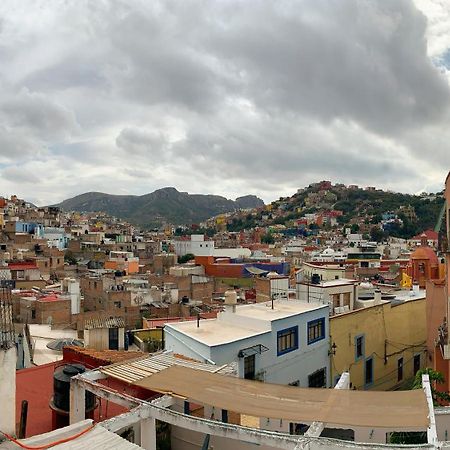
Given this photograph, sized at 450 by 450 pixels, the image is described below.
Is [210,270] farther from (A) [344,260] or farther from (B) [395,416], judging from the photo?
(B) [395,416]

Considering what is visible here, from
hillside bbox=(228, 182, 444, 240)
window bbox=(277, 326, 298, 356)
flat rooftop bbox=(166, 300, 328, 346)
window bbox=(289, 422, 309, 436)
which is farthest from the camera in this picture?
hillside bbox=(228, 182, 444, 240)

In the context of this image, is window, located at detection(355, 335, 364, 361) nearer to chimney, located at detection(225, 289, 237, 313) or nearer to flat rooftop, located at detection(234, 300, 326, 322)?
flat rooftop, located at detection(234, 300, 326, 322)

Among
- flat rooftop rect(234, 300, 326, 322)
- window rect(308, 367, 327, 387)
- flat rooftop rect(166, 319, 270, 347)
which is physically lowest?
window rect(308, 367, 327, 387)

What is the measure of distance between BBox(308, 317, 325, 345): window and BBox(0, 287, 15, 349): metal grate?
43.5 feet

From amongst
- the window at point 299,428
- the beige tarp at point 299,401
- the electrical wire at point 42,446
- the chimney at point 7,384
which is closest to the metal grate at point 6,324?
the chimney at point 7,384

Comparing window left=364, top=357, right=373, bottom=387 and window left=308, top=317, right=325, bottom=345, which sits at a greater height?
window left=308, top=317, right=325, bottom=345

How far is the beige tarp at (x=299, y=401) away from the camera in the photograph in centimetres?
764

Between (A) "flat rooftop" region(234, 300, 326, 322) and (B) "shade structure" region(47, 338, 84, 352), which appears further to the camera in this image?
(B) "shade structure" region(47, 338, 84, 352)

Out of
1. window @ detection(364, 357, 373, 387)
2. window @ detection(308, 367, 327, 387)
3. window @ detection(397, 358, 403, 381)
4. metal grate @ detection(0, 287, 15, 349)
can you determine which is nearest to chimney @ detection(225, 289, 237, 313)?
window @ detection(308, 367, 327, 387)

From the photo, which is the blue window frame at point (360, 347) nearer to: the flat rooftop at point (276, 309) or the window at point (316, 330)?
the window at point (316, 330)

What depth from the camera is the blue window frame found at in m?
21.7

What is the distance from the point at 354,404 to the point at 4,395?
5447 millimetres

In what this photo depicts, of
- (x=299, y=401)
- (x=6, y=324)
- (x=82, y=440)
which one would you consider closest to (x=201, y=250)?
(x=299, y=401)

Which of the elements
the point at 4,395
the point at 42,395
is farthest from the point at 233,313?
the point at 4,395
